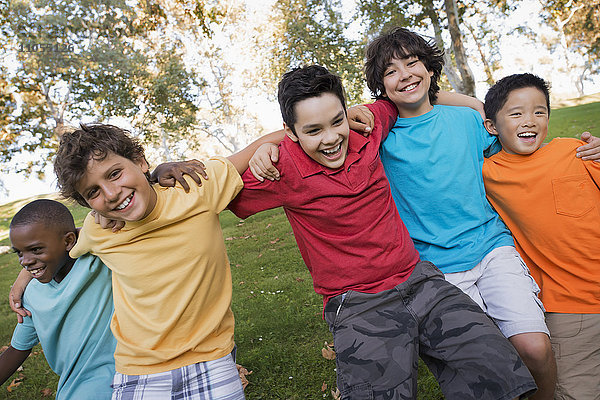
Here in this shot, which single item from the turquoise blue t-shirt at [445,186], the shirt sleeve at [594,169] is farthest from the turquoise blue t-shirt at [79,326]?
the shirt sleeve at [594,169]

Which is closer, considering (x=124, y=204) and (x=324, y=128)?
(x=124, y=204)

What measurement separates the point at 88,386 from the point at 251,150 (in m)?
1.76

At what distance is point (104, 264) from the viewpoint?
2.83m

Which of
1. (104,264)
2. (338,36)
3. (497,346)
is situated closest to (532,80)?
(497,346)

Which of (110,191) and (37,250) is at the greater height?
(110,191)

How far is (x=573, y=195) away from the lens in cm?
275

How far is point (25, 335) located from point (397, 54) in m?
3.11

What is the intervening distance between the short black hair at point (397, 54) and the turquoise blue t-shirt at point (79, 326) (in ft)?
7.40

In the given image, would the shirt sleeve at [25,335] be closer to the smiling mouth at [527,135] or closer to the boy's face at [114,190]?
the boy's face at [114,190]

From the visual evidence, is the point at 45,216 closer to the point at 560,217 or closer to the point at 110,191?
the point at 110,191

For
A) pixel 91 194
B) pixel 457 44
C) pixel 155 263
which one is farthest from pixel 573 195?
pixel 457 44

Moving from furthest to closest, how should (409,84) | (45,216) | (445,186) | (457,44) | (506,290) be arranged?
(457,44) < (409,84) < (445,186) < (45,216) < (506,290)

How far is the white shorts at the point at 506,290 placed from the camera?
256 cm

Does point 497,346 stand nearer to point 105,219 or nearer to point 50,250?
point 105,219
